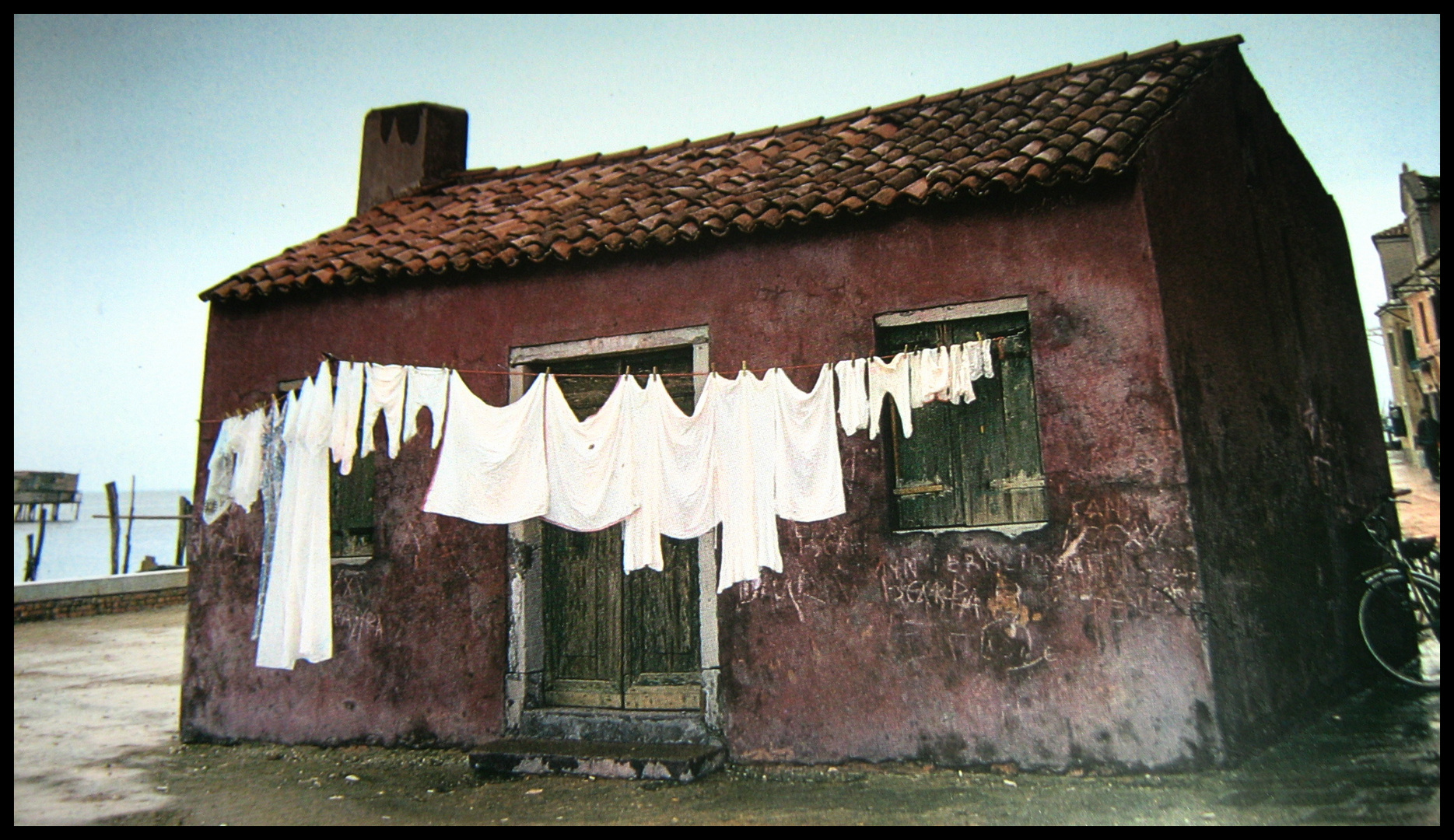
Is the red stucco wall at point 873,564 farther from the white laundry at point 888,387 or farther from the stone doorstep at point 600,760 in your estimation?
the white laundry at point 888,387

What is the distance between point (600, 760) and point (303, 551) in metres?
2.44

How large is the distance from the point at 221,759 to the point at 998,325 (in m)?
6.84

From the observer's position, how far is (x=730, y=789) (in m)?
5.34

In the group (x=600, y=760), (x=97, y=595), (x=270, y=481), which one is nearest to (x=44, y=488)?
(x=97, y=595)

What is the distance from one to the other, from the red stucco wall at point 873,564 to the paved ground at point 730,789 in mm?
270

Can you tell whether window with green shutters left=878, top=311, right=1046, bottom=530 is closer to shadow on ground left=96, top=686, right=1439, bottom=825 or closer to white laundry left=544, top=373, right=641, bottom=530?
shadow on ground left=96, top=686, right=1439, bottom=825

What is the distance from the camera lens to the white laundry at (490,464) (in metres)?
5.50

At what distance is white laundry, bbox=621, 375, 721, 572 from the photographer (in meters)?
5.41

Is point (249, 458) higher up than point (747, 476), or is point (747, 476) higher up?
point (249, 458)

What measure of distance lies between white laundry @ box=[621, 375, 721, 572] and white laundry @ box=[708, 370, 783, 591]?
0.25ft

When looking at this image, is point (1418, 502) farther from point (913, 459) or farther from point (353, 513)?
point (353, 513)

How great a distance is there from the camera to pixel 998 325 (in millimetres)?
5746
